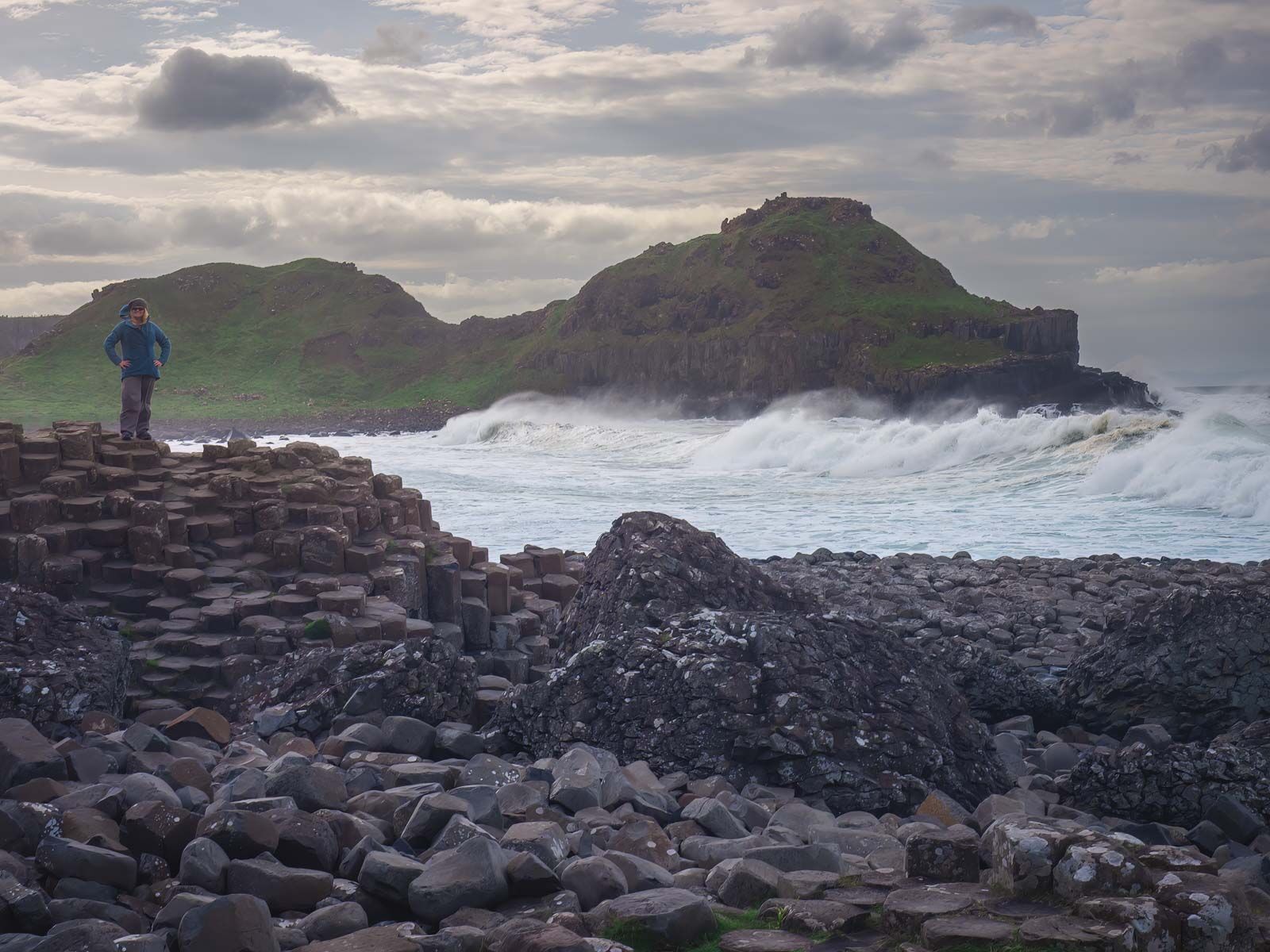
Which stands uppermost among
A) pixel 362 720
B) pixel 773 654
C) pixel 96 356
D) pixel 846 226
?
pixel 846 226

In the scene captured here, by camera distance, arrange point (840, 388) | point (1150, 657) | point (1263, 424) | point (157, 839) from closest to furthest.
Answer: point (157, 839)
point (1150, 657)
point (1263, 424)
point (840, 388)

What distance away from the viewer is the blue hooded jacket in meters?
12.5

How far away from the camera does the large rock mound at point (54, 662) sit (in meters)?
6.19

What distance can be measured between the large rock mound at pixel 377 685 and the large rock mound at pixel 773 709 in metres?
0.72

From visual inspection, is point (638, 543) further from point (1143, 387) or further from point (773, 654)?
point (1143, 387)

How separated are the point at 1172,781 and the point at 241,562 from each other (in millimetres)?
6962

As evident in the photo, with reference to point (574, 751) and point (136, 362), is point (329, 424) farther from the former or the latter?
point (574, 751)

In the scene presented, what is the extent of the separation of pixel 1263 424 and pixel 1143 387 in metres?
33.6

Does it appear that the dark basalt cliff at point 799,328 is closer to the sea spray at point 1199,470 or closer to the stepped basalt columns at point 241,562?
the sea spray at point 1199,470

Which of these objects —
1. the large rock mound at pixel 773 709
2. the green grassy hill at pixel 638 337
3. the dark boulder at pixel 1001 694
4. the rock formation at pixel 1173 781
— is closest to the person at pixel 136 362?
the large rock mound at pixel 773 709

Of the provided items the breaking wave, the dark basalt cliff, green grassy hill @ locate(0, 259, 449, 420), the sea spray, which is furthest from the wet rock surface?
green grassy hill @ locate(0, 259, 449, 420)

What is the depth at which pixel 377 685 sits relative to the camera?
6.64 metres

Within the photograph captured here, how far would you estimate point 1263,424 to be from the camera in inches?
1361

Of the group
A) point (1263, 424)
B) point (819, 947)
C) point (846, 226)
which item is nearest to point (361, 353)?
point (846, 226)
